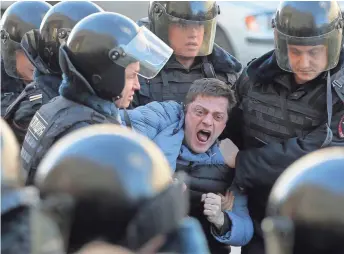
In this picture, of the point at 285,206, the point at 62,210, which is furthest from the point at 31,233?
the point at 285,206

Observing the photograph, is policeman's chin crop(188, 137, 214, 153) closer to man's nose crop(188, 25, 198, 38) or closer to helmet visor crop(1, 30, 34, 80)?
man's nose crop(188, 25, 198, 38)

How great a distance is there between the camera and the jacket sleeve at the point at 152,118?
354 centimetres

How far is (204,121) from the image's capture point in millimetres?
3641

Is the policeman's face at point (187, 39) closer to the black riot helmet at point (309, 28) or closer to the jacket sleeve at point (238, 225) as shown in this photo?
Result: the black riot helmet at point (309, 28)

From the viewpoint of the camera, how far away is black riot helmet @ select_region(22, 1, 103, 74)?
4.03 metres

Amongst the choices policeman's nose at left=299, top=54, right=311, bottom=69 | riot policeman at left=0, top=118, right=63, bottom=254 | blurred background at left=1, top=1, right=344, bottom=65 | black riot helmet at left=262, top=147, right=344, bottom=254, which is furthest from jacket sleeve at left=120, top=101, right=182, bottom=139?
blurred background at left=1, top=1, right=344, bottom=65

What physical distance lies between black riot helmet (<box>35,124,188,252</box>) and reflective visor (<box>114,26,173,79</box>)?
1.15 m

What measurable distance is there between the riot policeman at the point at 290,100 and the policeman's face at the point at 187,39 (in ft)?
1.75

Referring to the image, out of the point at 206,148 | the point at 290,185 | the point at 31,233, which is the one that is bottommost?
the point at 206,148

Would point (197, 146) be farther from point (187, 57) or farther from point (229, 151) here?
point (187, 57)

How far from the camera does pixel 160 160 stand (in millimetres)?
2129

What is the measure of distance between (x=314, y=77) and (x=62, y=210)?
1829mm

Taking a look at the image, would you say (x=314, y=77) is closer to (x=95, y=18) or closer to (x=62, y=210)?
(x=95, y=18)

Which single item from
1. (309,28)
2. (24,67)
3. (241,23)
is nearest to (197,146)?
(309,28)
